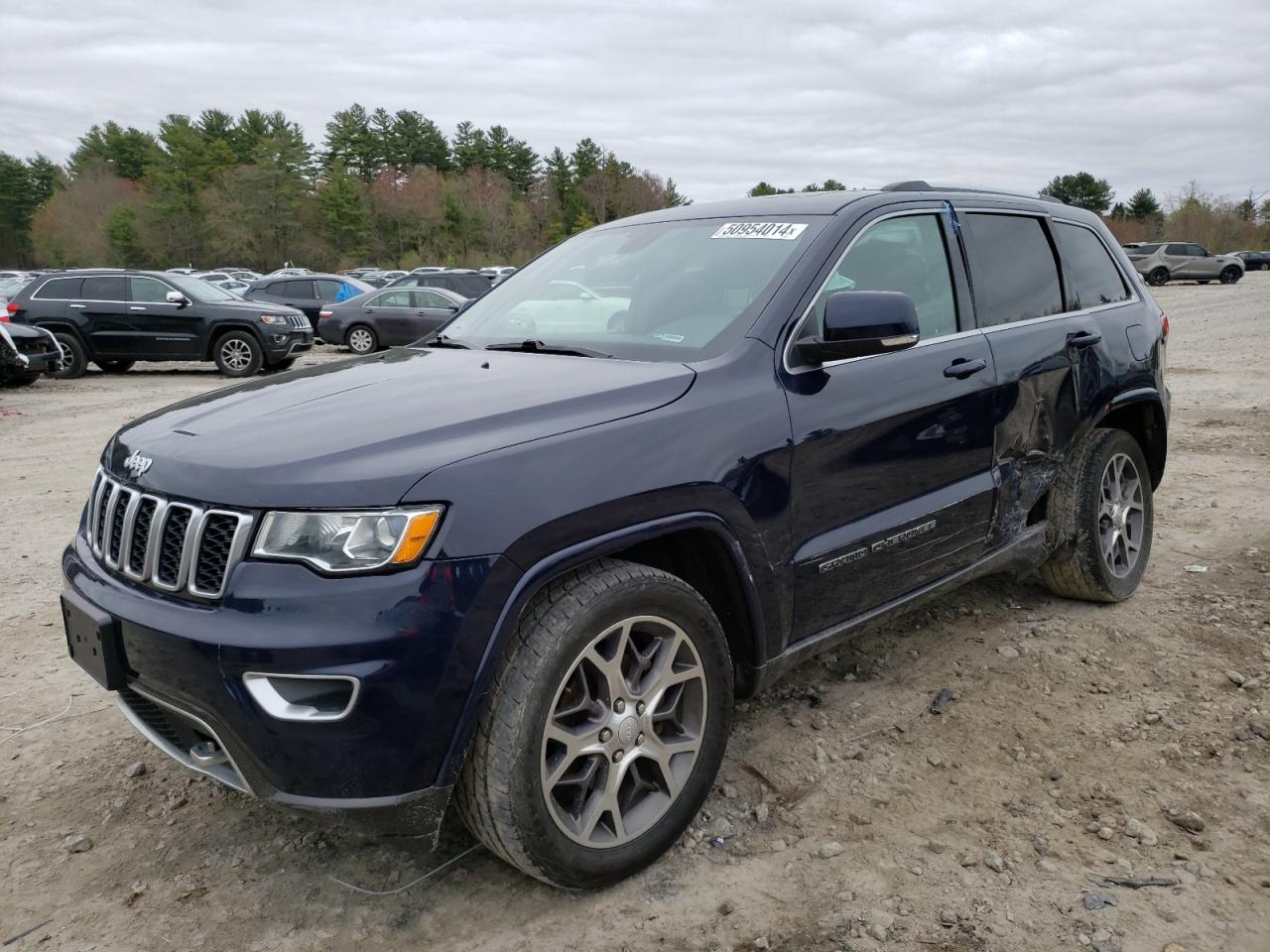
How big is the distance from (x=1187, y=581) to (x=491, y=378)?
3.82m

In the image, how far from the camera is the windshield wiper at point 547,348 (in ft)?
10.4

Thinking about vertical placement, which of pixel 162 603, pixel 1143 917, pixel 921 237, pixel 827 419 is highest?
pixel 921 237

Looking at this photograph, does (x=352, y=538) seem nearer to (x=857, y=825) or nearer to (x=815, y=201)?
(x=857, y=825)

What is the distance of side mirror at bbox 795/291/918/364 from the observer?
287 cm

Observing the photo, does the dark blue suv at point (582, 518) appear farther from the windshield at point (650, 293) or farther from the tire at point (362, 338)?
the tire at point (362, 338)

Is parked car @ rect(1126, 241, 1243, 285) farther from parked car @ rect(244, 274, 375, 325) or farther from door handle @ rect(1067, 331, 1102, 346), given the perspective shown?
door handle @ rect(1067, 331, 1102, 346)

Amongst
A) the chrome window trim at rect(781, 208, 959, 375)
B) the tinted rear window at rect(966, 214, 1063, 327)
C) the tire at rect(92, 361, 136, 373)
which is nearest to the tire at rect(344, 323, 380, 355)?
the tire at rect(92, 361, 136, 373)

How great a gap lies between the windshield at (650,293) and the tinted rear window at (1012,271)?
90 centimetres

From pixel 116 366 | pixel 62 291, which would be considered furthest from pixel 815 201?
pixel 116 366

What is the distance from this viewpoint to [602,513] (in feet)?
7.89

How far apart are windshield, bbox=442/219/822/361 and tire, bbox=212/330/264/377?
39.3 ft

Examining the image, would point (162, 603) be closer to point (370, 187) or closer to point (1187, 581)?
point (1187, 581)

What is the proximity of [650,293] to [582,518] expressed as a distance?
127 centimetres

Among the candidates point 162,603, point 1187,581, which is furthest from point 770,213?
point 1187,581
